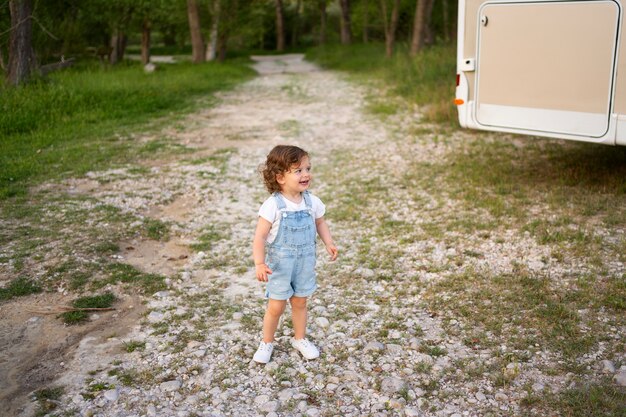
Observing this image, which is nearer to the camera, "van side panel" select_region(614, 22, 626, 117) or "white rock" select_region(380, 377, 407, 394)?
"white rock" select_region(380, 377, 407, 394)

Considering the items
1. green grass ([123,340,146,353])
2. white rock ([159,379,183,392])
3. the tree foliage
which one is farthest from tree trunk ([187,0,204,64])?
white rock ([159,379,183,392])

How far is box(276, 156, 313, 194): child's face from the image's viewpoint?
4.04m

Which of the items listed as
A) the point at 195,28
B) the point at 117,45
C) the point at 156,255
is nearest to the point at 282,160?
the point at 156,255

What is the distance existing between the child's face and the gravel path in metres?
1.18

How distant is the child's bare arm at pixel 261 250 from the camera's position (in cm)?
397

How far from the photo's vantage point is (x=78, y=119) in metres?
11.8

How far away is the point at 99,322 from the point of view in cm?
477

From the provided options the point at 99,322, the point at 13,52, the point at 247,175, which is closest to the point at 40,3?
the point at 13,52

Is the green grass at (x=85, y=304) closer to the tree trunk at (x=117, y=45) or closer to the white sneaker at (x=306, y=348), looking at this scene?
the white sneaker at (x=306, y=348)

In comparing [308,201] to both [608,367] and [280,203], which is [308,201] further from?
[608,367]

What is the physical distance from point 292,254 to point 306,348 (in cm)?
70

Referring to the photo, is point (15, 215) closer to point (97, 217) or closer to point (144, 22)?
point (97, 217)

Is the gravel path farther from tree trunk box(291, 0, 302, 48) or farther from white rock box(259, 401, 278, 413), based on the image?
tree trunk box(291, 0, 302, 48)

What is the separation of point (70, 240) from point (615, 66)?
5.67m
